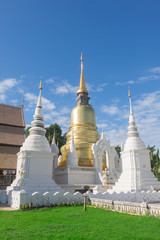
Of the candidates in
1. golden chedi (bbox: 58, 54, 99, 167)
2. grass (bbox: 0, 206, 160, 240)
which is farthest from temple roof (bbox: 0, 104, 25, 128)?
grass (bbox: 0, 206, 160, 240)

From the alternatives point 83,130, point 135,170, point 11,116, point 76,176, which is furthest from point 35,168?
point 11,116

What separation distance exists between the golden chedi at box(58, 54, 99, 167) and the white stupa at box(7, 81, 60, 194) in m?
6.45

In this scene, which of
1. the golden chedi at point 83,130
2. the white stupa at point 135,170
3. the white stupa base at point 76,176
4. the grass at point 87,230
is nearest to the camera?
the grass at point 87,230

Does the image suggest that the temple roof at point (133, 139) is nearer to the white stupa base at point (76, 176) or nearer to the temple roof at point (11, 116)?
the white stupa base at point (76, 176)

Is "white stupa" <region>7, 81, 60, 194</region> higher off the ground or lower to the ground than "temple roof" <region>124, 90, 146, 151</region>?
lower

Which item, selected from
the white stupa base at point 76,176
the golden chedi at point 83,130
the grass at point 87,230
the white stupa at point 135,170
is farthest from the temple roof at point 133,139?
the grass at point 87,230

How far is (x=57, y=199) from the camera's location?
1109 cm

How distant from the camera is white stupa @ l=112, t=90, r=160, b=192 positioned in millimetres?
16609

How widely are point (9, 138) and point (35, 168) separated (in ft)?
33.1

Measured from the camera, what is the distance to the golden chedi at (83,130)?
A: 72.5 feet

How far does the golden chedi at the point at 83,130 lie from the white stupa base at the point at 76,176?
4.76 feet

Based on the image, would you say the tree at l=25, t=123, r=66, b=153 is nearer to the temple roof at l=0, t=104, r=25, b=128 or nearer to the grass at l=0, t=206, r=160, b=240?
the temple roof at l=0, t=104, r=25, b=128

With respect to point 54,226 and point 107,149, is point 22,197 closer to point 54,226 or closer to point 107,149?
point 54,226

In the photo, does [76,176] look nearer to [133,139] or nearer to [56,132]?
[133,139]
